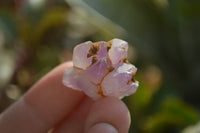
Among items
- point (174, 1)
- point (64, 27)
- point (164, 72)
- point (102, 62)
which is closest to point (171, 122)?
point (164, 72)

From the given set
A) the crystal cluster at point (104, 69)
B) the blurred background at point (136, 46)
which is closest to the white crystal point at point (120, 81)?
the crystal cluster at point (104, 69)

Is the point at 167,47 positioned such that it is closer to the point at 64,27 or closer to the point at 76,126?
the point at 64,27

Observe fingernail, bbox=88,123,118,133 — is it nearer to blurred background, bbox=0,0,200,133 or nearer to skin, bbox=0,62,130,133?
skin, bbox=0,62,130,133

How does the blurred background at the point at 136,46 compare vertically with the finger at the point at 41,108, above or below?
below

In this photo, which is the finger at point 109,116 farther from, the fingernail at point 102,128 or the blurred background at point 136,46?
the blurred background at point 136,46

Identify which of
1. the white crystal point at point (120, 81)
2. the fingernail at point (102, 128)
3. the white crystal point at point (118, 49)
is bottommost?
the fingernail at point (102, 128)

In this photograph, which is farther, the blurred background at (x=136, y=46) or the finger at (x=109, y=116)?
the blurred background at (x=136, y=46)

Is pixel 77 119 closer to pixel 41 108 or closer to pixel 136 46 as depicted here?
pixel 41 108
